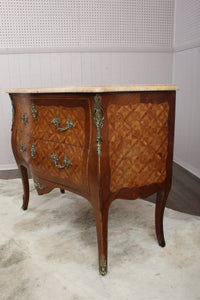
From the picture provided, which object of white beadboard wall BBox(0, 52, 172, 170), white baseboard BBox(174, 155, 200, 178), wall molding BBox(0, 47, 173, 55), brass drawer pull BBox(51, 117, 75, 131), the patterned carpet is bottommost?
the patterned carpet

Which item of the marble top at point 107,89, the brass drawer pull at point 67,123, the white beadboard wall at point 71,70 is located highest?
the white beadboard wall at point 71,70

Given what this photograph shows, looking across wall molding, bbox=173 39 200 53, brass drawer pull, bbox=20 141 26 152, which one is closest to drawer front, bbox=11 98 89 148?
brass drawer pull, bbox=20 141 26 152

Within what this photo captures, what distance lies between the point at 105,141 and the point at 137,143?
0.78ft

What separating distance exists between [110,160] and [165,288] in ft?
2.60

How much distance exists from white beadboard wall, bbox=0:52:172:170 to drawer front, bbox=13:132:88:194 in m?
1.90

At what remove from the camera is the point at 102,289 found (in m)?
1.56

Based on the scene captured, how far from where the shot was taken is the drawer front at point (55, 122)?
1.61 meters

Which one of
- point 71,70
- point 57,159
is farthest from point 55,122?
point 71,70

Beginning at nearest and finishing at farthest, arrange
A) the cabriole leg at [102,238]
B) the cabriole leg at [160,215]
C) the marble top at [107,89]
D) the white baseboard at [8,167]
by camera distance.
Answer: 1. the marble top at [107,89]
2. the cabriole leg at [102,238]
3. the cabriole leg at [160,215]
4. the white baseboard at [8,167]

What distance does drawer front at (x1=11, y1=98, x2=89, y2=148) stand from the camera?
1.61m

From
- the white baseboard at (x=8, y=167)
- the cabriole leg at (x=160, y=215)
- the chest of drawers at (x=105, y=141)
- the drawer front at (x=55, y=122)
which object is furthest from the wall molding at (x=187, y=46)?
the white baseboard at (x=8, y=167)

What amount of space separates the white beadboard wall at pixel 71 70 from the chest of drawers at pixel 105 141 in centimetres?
206

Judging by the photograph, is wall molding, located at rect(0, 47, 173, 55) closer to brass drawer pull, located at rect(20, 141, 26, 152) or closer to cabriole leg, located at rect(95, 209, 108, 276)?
brass drawer pull, located at rect(20, 141, 26, 152)

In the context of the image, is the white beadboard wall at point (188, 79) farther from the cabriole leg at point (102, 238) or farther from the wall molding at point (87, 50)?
the cabriole leg at point (102, 238)
